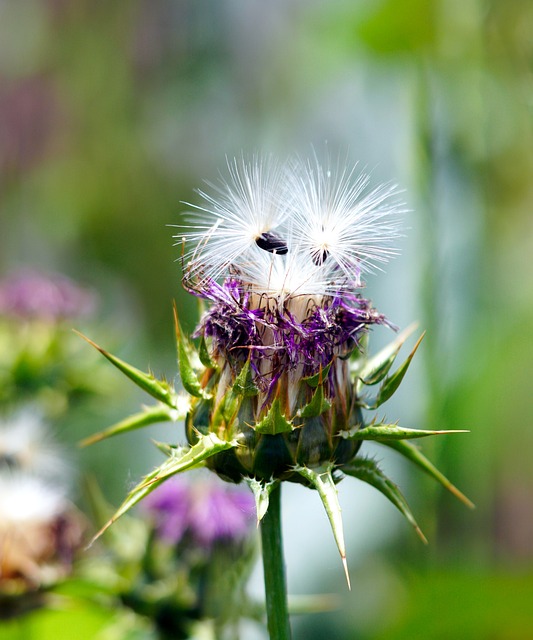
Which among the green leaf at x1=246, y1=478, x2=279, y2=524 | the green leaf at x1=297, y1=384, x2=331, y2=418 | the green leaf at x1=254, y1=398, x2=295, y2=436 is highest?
the green leaf at x1=297, y1=384, x2=331, y2=418

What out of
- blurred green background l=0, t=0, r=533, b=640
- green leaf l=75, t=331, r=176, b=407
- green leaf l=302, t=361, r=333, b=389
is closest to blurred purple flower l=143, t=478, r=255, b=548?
blurred green background l=0, t=0, r=533, b=640

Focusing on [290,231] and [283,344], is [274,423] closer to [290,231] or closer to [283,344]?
[283,344]

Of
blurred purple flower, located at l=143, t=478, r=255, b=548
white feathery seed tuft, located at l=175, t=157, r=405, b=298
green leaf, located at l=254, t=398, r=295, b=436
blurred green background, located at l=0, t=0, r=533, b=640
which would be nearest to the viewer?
green leaf, located at l=254, t=398, r=295, b=436

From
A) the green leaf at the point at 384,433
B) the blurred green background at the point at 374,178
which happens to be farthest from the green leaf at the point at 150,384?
A: the blurred green background at the point at 374,178

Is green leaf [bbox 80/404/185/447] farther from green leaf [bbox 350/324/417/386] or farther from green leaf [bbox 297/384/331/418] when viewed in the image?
green leaf [bbox 350/324/417/386]

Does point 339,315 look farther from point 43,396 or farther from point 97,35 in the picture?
point 97,35

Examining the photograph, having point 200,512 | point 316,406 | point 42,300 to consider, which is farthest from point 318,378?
point 42,300

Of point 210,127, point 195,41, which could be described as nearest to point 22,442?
point 210,127
